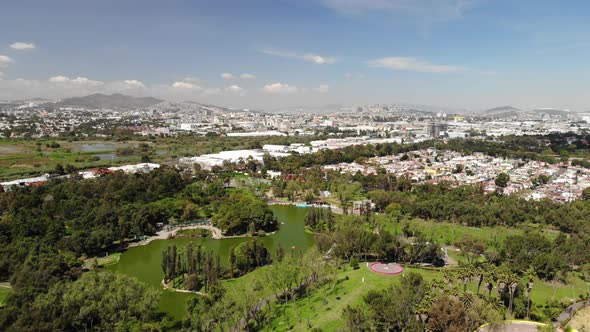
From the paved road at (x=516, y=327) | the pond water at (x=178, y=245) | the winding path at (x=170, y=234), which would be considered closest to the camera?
the paved road at (x=516, y=327)

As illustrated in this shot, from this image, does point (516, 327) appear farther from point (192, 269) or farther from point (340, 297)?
point (192, 269)

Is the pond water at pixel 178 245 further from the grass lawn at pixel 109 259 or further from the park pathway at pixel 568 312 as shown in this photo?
the park pathway at pixel 568 312

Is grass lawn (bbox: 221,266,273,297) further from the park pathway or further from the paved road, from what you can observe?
the park pathway

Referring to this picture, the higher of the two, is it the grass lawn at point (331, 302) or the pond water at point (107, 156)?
the pond water at point (107, 156)

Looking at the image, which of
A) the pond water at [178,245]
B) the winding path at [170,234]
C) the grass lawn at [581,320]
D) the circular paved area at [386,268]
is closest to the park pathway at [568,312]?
the grass lawn at [581,320]

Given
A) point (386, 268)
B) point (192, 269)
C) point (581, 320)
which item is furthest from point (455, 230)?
point (192, 269)
